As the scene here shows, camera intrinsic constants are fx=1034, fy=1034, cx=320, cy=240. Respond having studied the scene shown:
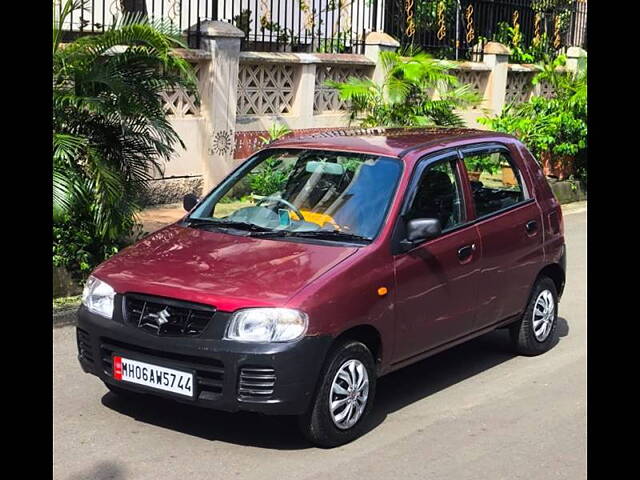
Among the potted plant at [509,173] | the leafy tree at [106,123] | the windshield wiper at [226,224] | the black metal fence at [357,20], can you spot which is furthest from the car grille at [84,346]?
the black metal fence at [357,20]

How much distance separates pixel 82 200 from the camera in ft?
29.1

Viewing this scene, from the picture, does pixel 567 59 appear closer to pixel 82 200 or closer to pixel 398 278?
pixel 82 200

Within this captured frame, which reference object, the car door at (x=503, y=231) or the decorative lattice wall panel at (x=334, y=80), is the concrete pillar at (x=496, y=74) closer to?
the decorative lattice wall panel at (x=334, y=80)

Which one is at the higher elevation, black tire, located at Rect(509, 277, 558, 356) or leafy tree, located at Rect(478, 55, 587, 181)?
leafy tree, located at Rect(478, 55, 587, 181)

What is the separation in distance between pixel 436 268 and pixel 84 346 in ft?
7.35

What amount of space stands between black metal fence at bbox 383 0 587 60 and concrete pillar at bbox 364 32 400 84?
1556 millimetres

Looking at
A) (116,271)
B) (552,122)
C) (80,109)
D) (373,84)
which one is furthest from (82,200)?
(552,122)

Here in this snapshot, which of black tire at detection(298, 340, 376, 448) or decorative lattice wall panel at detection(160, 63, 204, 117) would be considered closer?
black tire at detection(298, 340, 376, 448)

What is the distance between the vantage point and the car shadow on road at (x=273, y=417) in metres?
6.09

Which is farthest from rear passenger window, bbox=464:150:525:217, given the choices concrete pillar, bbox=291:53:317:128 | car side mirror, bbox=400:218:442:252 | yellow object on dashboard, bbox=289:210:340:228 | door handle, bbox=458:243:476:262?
concrete pillar, bbox=291:53:317:128

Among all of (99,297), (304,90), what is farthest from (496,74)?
(99,297)

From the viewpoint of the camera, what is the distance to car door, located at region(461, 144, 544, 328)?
7164mm

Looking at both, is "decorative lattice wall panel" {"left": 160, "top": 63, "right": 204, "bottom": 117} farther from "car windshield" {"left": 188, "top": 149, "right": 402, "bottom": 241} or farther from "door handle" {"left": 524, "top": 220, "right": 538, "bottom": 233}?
"door handle" {"left": 524, "top": 220, "right": 538, "bottom": 233}
